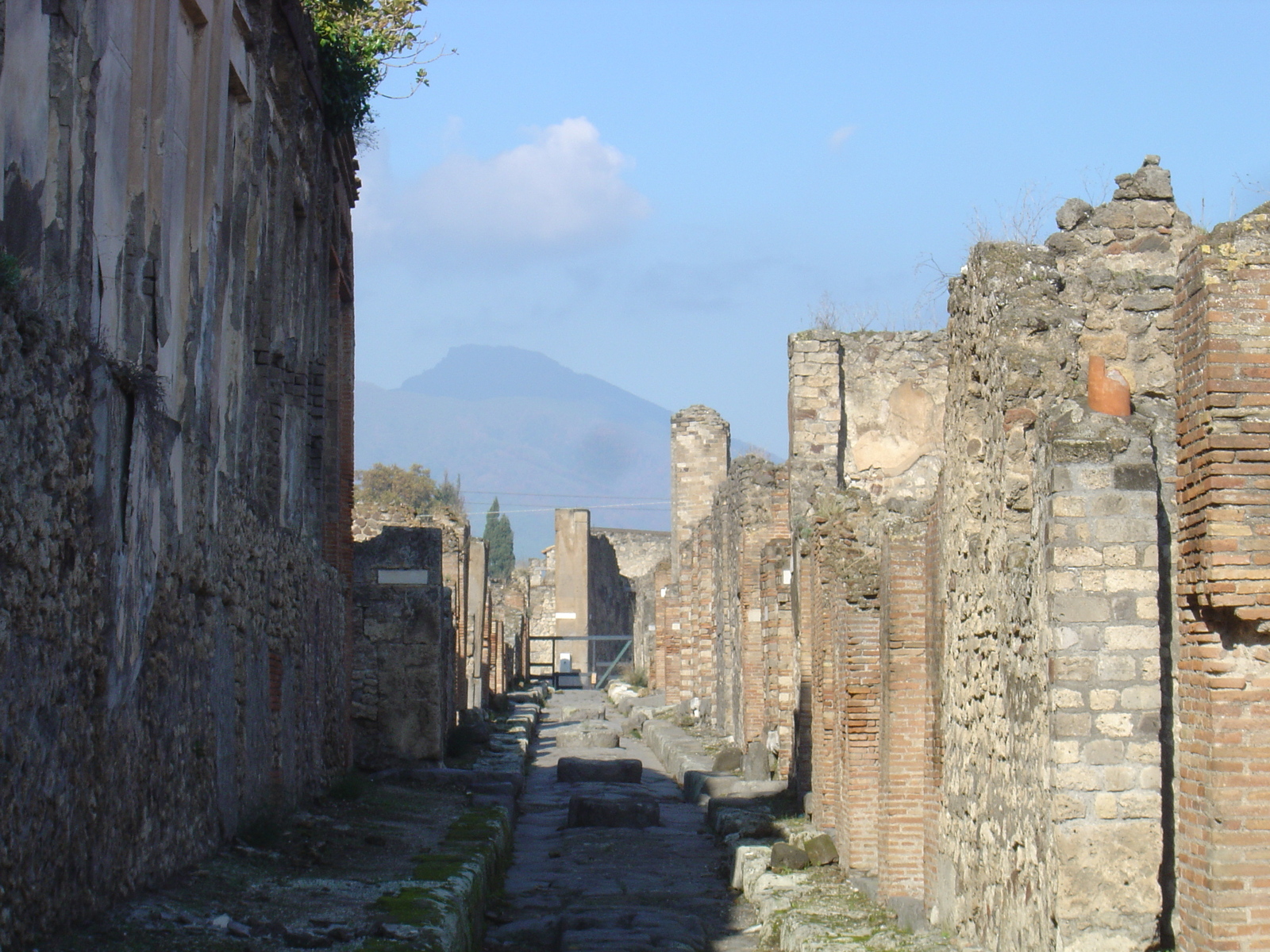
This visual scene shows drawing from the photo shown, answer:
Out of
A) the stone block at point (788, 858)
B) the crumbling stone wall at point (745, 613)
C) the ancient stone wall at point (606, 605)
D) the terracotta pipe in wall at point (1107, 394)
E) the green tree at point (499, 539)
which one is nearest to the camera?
the terracotta pipe in wall at point (1107, 394)

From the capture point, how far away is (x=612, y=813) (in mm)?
14961

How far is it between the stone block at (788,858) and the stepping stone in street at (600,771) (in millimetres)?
7672

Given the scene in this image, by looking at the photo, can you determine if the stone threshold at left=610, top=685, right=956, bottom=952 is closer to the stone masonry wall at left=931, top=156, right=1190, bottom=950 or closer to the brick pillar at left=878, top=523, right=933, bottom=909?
the brick pillar at left=878, top=523, right=933, bottom=909

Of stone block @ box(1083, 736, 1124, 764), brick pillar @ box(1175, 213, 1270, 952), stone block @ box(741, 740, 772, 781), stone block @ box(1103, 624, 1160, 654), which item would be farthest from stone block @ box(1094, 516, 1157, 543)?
stone block @ box(741, 740, 772, 781)

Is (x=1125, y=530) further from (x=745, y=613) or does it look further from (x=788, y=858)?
(x=745, y=613)

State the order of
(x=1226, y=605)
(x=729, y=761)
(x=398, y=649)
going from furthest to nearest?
(x=729, y=761) < (x=398, y=649) < (x=1226, y=605)

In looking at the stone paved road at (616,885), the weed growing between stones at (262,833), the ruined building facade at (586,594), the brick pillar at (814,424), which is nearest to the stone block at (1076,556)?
the stone paved road at (616,885)

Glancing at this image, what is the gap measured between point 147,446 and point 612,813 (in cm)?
886

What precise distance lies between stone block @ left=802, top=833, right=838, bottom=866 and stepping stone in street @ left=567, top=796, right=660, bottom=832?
416 cm

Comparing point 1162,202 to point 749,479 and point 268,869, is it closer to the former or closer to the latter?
point 268,869

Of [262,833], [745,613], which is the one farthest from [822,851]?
[745,613]

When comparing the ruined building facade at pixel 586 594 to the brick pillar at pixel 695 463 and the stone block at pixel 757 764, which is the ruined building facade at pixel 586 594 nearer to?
the brick pillar at pixel 695 463

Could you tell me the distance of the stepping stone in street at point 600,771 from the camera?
1852cm

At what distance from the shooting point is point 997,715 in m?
7.05
